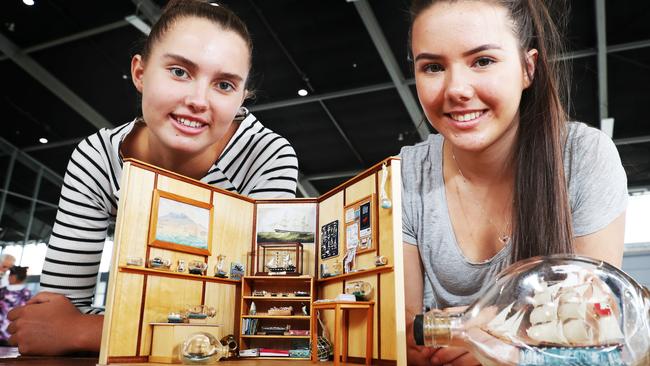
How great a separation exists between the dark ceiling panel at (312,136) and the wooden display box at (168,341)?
506 centimetres

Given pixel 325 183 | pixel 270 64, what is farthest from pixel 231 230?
pixel 325 183

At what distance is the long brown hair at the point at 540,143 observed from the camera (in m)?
0.90

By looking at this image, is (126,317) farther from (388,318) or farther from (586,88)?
(586,88)

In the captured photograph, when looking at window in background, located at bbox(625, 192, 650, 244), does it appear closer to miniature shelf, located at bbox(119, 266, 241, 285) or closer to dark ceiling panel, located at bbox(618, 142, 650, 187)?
dark ceiling panel, located at bbox(618, 142, 650, 187)

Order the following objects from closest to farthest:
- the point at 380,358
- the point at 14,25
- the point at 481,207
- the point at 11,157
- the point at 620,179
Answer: the point at 380,358 → the point at 620,179 → the point at 481,207 → the point at 14,25 → the point at 11,157

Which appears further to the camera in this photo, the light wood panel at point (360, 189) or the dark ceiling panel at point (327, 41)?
the dark ceiling panel at point (327, 41)

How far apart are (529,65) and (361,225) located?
469 mm

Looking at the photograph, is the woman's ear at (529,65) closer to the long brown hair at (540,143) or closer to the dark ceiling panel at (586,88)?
the long brown hair at (540,143)

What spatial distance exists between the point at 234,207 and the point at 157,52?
38cm

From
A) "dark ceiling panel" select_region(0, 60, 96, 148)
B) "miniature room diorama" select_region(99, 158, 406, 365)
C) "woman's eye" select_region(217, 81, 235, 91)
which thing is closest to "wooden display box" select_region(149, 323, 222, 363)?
"miniature room diorama" select_region(99, 158, 406, 365)

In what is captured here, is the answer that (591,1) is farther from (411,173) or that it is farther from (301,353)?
(301,353)

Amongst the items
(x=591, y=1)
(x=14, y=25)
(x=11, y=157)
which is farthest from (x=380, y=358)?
(x=11, y=157)

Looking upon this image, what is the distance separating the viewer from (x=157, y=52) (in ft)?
3.51

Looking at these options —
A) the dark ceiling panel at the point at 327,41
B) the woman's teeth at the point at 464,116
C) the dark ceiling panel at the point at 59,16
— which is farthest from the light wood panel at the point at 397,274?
the dark ceiling panel at the point at 59,16
